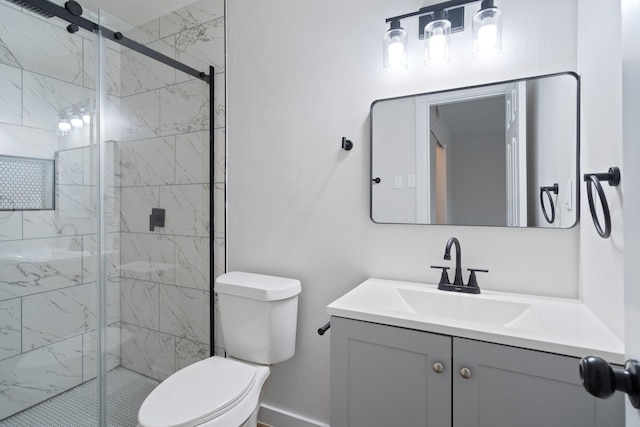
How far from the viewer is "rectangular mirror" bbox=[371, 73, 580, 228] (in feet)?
4.01

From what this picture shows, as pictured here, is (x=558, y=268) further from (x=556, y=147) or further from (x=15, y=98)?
(x=15, y=98)

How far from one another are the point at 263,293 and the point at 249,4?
64.7 inches

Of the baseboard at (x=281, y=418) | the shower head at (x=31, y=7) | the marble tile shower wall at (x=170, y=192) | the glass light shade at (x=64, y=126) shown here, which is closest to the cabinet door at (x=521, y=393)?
the baseboard at (x=281, y=418)

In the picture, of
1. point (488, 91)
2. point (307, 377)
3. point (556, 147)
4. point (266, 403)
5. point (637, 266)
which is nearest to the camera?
point (637, 266)

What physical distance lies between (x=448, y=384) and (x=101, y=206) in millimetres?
1686

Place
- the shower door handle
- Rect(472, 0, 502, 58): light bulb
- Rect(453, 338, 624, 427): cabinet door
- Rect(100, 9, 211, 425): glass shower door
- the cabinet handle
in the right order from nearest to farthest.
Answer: Rect(453, 338, 624, 427): cabinet door → the cabinet handle → Rect(472, 0, 502, 58): light bulb → Rect(100, 9, 211, 425): glass shower door → the shower door handle

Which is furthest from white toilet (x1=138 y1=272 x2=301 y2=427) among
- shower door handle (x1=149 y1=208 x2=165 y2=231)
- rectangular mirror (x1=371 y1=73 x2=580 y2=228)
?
rectangular mirror (x1=371 y1=73 x2=580 y2=228)

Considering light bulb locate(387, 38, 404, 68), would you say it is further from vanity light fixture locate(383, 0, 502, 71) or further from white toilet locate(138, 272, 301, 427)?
white toilet locate(138, 272, 301, 427)

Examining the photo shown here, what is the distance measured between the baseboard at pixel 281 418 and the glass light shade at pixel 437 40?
1830mm

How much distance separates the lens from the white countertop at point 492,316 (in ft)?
2.80

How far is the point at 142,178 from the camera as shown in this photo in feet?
5.91

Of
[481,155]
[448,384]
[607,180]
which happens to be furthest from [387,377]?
[481,155]

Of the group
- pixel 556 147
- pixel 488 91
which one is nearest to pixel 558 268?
pixel 556 147

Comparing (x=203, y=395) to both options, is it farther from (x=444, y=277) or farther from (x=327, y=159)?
(x=327, y=159)
